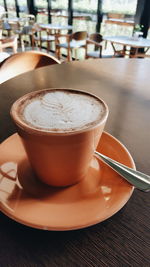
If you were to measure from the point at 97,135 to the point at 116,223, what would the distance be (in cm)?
11

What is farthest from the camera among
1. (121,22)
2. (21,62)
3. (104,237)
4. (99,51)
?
(121,22)

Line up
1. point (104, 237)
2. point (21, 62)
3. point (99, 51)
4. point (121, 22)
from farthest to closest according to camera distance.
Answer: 1. point (121, 22)
2. point (99, 51)
3. point (21, 62)
4. point (104, 237)

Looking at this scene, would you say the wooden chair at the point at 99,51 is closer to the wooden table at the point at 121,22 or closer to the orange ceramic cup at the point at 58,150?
the wooden table at the point at 121,22

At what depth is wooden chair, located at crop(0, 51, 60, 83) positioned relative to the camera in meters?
0.77

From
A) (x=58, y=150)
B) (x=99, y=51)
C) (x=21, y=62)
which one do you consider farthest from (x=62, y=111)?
(x=99, y=51)

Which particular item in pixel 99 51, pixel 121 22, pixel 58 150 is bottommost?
pixel 99 51

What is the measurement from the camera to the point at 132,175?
28 centimetres

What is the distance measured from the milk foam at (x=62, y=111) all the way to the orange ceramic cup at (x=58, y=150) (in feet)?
0.04

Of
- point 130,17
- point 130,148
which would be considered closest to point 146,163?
point 130,148

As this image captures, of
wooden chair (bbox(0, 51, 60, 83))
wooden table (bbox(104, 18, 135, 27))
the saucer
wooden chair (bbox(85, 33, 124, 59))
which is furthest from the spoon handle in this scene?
wooden table (bbox(104, 18, 135, 27))

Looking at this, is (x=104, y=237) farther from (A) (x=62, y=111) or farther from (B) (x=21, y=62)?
(B) (x=21, y=62)

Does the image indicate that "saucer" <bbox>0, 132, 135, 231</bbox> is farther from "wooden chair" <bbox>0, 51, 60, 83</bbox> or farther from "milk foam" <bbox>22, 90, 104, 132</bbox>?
"wooden chair" <bbox>0, 51, 60, 83</bbox>

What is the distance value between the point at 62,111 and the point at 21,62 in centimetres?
65

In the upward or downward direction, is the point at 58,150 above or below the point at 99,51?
above
